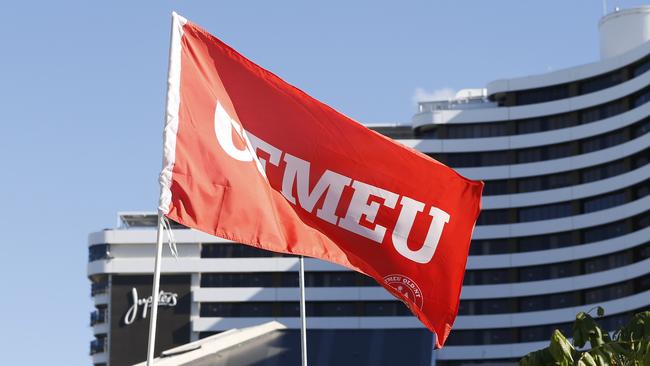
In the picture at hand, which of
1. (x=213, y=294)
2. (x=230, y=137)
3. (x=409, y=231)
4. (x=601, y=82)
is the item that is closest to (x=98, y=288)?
(x=213, y=294)

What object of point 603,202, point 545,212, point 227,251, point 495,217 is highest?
point 603,202

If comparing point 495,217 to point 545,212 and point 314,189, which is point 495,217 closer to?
point 545,212

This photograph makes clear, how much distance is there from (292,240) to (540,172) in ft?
397

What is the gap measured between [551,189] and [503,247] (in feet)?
22.8

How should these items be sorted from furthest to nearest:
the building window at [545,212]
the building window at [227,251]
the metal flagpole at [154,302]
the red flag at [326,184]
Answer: the building window at [227,251] → the building window at [545,212] → the red flag at [326,184] → the metal flagpole at [154,302]

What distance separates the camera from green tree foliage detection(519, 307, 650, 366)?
1736cm

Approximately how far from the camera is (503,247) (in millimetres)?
141875

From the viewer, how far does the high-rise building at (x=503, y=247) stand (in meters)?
134

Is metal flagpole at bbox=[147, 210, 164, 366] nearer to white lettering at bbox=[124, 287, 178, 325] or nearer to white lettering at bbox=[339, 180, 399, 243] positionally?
white lettering at bbox=[339, 180, 399, 243]

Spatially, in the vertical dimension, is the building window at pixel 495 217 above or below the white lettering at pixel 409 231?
above

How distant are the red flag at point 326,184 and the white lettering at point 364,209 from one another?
0.6 inches

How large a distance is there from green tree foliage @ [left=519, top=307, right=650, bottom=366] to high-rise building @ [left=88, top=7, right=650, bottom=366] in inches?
4444

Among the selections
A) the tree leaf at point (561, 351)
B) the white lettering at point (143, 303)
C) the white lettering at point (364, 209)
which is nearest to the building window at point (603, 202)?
the white lettering at point (143, 303)

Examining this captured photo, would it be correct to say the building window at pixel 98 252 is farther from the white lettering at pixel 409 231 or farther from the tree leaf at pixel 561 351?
the tree leaf at pixel 561 351
